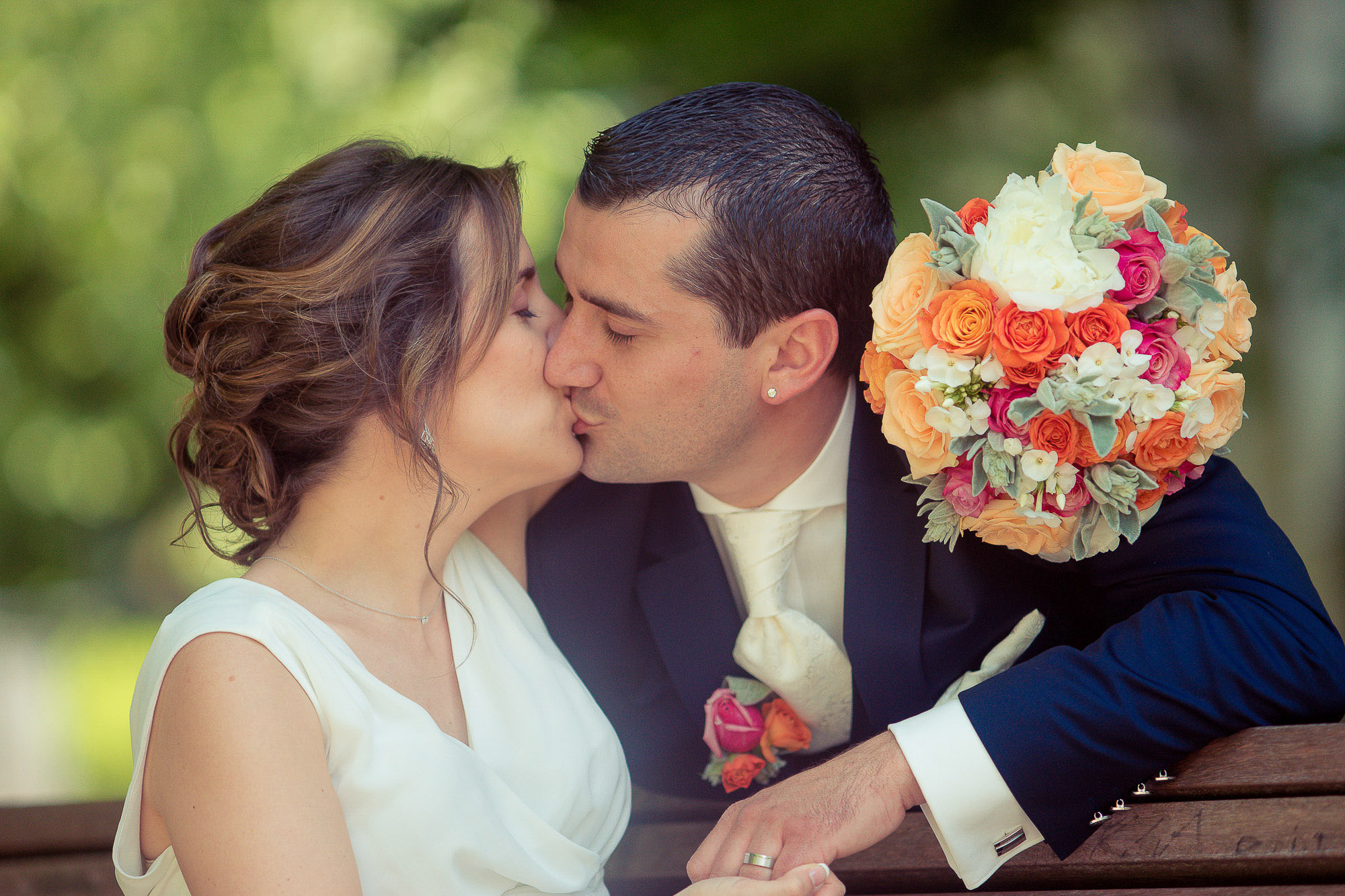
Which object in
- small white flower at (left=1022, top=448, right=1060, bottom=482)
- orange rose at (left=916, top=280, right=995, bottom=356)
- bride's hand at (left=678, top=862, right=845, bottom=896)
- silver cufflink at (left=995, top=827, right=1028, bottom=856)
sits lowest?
silver cufflink at (left=995, top=827, right=1028, bottom=856)

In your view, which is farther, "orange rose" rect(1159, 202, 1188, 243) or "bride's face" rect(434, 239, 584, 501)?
"bride's face" rect(434, 239, 584, 501)

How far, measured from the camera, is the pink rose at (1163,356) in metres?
1.97

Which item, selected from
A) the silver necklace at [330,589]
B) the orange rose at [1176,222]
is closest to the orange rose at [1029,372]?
the orange rose at [1176,222]

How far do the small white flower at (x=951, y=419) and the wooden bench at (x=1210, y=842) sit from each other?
0.80 metres

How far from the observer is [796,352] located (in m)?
2.62

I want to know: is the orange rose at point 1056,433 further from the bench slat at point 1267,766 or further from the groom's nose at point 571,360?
the groom's nose at point 571,360

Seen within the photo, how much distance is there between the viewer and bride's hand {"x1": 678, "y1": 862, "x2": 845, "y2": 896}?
73.8 inches

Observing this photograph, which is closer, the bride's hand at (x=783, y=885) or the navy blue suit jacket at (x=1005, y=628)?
the bride's hand at (x=783, y=885)

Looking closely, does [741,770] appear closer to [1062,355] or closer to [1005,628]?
[1005,628]

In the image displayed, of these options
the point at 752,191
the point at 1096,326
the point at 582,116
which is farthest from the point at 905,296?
the point at 582,116

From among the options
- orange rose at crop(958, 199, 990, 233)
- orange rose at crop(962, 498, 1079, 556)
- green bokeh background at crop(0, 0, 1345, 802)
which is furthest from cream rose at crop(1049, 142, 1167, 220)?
green bokeh background at crop(0, 0, 1345, 802)

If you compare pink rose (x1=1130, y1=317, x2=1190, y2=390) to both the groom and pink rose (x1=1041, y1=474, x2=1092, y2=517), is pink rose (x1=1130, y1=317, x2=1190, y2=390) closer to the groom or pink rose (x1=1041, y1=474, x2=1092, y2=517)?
pink rose (x1=1041, y1=474, x2=1092, y2=517)

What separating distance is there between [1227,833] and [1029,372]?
37.5 inches

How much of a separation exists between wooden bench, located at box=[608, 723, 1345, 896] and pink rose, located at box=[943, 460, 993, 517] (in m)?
0.65
